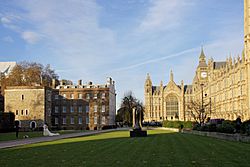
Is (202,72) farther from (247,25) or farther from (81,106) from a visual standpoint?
(81,106)

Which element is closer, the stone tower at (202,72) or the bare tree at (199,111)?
the bare tree at (199,111)

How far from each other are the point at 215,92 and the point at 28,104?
57.5 meters

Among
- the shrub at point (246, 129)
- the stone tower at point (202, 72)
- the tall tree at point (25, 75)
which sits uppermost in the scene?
the stone tower at point (202, 72)

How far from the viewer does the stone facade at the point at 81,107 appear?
7912cm

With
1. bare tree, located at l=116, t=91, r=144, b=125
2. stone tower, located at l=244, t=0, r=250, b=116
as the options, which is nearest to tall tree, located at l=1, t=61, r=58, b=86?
bare tree, located at l=116, t=91, r=144, b=125

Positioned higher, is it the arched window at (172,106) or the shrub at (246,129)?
the arched window at (172,106)

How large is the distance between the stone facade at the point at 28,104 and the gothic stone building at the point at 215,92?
30906mm

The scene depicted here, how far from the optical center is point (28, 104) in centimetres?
6544

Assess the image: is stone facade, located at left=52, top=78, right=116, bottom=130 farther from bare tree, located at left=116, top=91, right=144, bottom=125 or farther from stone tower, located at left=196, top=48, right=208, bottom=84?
stone tower, located at left=196, top=48, right=208, bottom=84

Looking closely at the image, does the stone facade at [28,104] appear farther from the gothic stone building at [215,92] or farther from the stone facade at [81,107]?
the gothic stone building at [215,92]

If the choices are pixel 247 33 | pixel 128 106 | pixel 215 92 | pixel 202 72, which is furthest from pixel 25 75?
pixel 202 72

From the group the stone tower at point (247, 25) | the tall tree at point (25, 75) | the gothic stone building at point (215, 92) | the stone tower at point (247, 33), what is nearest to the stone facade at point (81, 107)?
the tall tree at point (25, 75)

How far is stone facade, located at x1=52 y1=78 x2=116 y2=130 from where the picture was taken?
260 feet

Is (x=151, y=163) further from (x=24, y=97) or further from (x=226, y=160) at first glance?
(x=24, y=97)
